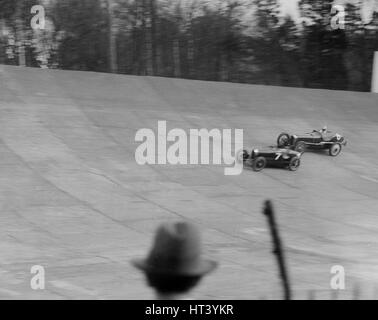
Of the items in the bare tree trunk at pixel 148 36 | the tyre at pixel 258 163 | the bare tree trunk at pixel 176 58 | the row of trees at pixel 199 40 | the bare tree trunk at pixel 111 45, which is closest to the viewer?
the tyre at pixel 258 163

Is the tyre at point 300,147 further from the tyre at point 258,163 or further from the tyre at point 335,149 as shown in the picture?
the tyre at point 258,163

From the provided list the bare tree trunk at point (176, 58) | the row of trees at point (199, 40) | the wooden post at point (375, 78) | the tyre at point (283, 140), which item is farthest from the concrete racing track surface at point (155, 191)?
the wooden post at point (375, 78)

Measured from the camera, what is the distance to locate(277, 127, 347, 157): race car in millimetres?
12898

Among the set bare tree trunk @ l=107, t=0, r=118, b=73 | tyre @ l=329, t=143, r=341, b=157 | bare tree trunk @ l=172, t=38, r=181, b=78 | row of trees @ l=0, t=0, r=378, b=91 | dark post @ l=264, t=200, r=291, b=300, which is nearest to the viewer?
dark post @ l=264, t=200, r=291, b=300

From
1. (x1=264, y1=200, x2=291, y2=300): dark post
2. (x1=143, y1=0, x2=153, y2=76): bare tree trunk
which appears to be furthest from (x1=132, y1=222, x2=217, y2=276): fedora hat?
(x1=143, y1=0, x2=153, y2=76): bare tree trunk

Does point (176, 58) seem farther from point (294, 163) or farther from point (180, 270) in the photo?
point (180, 270)

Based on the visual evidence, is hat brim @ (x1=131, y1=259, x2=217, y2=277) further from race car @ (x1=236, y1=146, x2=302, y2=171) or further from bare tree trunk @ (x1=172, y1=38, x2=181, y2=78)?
bare tree trunk @ (x1=172, y1=38, x2=181, y2=78)

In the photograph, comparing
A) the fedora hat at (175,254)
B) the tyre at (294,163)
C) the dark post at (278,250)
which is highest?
the fedora hat at (175,254)

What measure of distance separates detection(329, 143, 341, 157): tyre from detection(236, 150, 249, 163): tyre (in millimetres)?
Answer: 2354

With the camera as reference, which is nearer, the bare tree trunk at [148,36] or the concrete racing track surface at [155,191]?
the concrete racing track surface at [155,191]

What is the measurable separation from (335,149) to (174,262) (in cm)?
1187

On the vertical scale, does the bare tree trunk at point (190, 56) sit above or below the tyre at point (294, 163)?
above

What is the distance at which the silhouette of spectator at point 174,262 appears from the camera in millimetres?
1941
